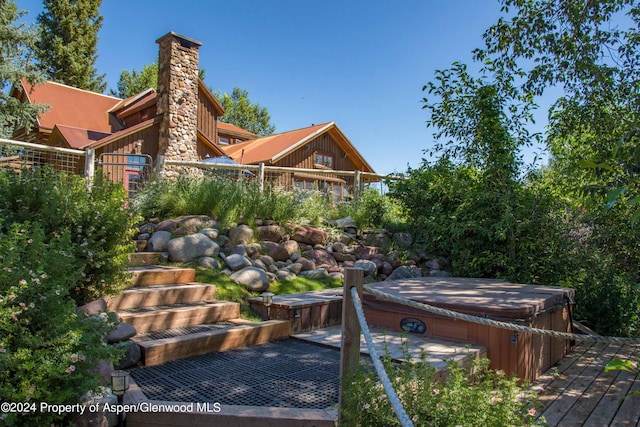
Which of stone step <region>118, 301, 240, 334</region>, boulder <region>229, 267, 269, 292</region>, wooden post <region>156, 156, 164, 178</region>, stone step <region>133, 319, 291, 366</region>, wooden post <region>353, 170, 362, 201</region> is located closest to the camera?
stone step <region>133, 319, 291, 366</region>

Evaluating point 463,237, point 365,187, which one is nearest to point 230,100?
point 365,187

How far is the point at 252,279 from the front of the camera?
4.39 m

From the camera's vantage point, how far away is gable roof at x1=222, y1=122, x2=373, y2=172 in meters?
17.5

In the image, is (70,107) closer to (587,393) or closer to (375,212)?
(375,212)

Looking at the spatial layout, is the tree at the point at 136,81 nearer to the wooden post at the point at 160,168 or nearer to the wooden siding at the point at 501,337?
the wooden post at the point at 160,168

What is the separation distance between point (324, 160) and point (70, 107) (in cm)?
1079

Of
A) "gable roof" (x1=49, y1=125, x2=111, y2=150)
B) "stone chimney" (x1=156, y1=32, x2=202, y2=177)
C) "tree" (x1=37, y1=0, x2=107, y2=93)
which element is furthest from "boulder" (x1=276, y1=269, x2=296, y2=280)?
"tree" (x1=37, y1=0, x2=107, y2=93)

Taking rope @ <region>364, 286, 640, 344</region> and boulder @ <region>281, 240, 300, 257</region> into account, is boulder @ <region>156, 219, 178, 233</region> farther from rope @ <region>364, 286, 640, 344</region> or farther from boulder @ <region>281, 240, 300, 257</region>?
rope @ <region>364, 286, 640, 344</region>

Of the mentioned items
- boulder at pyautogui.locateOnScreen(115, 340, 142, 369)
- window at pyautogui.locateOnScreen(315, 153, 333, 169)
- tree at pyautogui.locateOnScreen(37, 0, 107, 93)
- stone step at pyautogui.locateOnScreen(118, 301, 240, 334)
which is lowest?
boulder at pyautogui.locateOnScreen(115, 340, 142, 369)

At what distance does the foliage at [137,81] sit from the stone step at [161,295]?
24702mm

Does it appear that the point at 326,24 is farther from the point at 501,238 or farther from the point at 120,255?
the point at 120,255

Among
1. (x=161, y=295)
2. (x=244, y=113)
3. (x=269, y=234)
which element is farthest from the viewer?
(x=244, y=113)

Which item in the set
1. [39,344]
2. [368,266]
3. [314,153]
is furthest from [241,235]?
[314,153]

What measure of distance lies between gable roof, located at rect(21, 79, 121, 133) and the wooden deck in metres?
17.5
